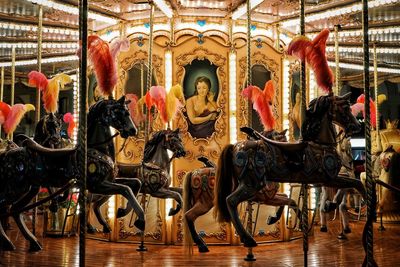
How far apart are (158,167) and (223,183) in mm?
2151

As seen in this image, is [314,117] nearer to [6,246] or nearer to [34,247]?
[34,247]

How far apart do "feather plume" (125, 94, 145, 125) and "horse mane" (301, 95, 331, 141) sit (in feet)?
12.7

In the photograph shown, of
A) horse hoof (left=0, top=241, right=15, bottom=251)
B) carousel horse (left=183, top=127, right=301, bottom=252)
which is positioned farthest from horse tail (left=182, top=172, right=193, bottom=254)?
horse hoof (left=0, top=241, right=15, bottom=251)

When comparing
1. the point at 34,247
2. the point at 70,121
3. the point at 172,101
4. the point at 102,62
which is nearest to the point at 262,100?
the point at 172,101

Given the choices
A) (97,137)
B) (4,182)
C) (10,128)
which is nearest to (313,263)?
(97,137)

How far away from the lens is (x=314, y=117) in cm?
551

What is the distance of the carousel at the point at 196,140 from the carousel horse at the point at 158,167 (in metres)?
Answer: 0.02

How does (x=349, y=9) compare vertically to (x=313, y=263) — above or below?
above

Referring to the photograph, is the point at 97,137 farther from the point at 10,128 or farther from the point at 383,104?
the point at 383,104

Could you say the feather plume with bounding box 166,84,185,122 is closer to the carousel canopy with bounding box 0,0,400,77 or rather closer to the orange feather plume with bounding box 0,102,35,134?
the carousel canopy with bounding box 0,0,400,77

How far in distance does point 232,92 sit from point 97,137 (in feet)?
11.6

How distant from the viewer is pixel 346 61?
529 inches

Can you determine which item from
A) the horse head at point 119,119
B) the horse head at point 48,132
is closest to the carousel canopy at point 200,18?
the horse head at point 48,132

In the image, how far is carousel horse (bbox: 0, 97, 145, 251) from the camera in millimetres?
5890
